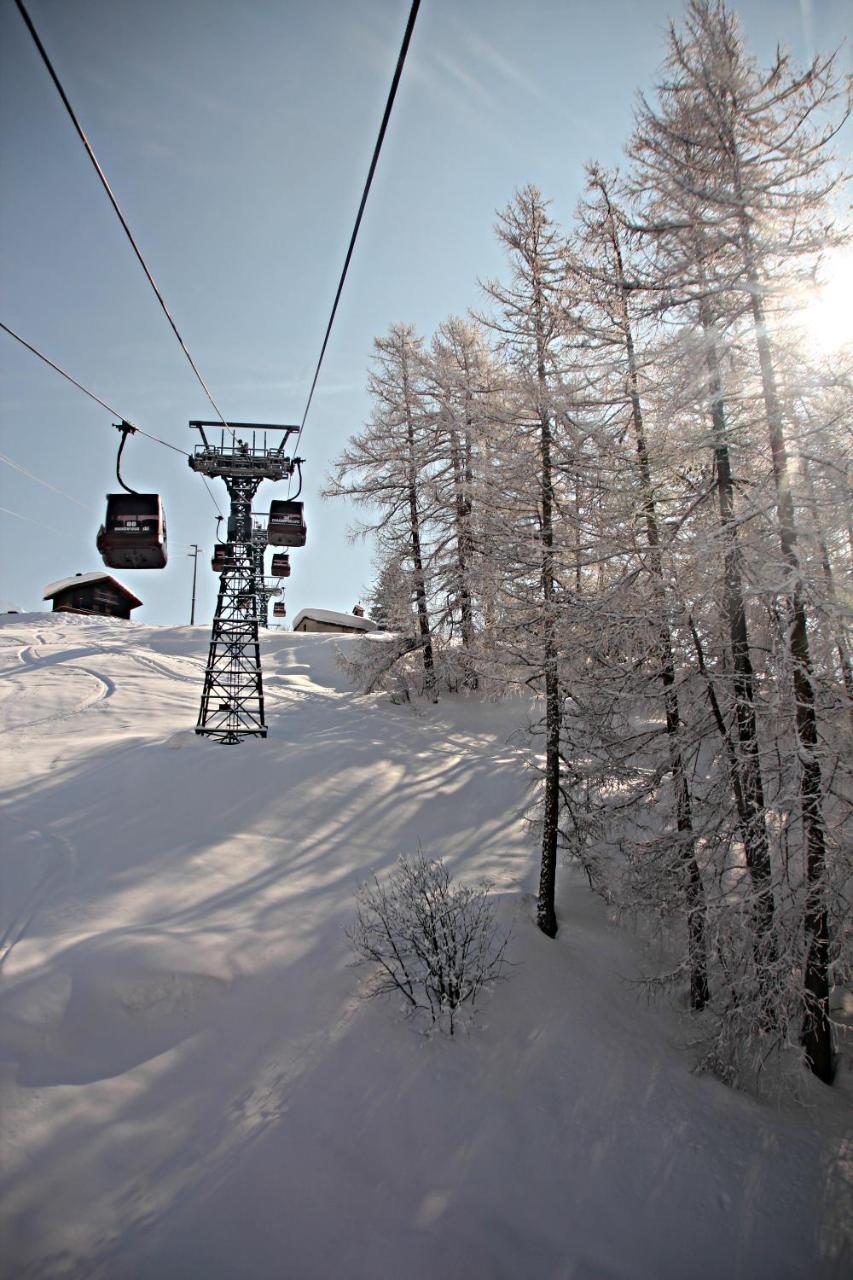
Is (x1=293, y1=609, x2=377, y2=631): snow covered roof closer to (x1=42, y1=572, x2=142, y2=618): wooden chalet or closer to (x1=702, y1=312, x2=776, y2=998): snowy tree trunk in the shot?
(x1=42, y1=572, x2=142, y2=618): wooden chalet

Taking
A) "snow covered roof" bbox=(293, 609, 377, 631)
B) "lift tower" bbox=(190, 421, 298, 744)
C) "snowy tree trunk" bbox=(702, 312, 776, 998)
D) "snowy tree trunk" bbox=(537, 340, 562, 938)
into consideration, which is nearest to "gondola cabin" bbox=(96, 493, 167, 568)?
"lift tower" bbox=(190, 421, 298, 744)

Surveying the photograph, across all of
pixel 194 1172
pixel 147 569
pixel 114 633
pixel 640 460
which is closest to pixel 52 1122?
pixel 194 1172

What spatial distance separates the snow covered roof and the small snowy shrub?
113 ft

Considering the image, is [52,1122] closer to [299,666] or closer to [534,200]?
[534,200]

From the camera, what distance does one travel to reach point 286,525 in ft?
49.0

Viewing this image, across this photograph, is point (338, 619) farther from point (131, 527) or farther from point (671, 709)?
point (671, 709)

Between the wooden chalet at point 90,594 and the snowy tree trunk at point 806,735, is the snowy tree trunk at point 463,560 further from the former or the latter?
the wooden chalet at point 90,594

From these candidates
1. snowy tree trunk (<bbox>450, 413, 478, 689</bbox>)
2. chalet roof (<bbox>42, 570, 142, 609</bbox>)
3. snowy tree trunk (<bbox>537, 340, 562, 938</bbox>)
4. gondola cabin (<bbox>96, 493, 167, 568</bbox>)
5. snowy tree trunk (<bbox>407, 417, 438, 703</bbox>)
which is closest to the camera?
snowy tree trunk (<bbox>537, 340, 562, 938</bbox>)

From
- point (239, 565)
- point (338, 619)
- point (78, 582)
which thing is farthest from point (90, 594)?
point (239, 565)

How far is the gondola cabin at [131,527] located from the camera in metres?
11.4

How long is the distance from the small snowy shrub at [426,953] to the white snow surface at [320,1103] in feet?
0.79

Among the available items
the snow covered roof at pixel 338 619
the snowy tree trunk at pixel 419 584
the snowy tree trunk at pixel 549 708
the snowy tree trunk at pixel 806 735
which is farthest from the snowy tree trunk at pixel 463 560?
the snow covered roof at pixel 338 619

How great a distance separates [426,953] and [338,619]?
36404 mm

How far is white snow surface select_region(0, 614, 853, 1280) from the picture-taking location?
426 centimetres
